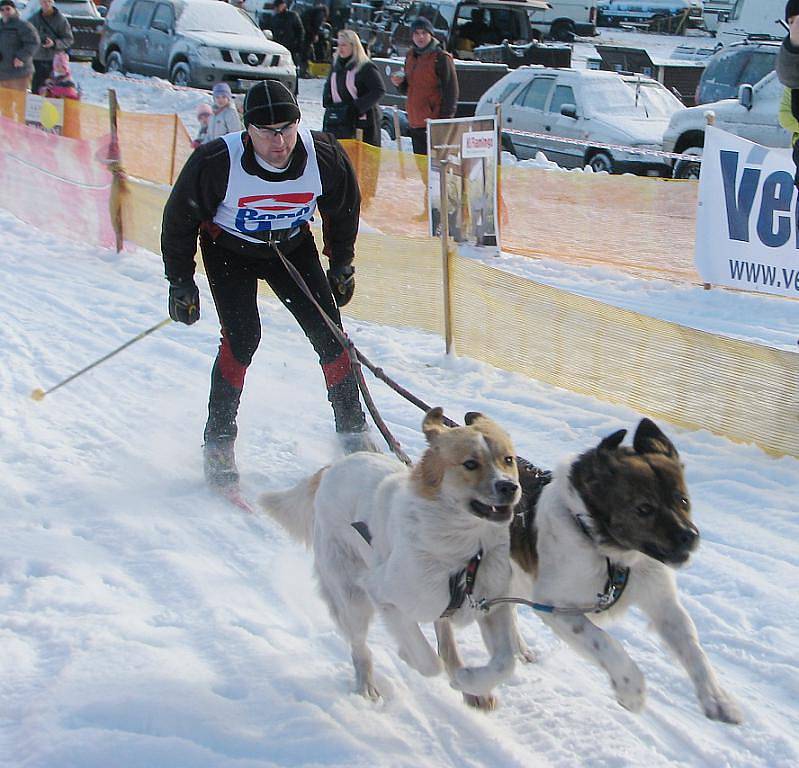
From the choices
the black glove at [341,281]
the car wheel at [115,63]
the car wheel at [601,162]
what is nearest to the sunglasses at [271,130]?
the black glove at [341,281]

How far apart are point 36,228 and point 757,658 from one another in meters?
9.39

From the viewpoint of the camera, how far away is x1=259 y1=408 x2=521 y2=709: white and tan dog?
2850 mm

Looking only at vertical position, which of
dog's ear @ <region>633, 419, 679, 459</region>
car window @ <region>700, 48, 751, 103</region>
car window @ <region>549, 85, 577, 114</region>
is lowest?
dog's ear @ <region>633, 419, 679, 459</region>

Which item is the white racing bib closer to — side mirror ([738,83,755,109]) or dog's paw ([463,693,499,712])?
dog's paw ([463,693,499,712])

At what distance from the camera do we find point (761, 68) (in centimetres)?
1370

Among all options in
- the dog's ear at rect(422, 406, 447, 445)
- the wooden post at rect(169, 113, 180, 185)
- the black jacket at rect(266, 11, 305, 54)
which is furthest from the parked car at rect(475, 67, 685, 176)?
the dog's ear at rect(422, 406, 447, 445)

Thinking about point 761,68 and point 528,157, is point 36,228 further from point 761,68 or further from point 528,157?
Answer: point 761,68

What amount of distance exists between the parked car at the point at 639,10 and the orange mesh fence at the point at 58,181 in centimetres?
2992

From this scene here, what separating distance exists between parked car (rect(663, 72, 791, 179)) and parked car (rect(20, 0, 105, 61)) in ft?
51.7

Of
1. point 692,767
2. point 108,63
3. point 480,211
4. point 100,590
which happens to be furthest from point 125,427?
point 108,63

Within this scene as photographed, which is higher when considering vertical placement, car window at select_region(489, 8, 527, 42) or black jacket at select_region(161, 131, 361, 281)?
car window at select_region(489, 8, 527, 42)

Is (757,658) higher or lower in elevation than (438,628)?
lower

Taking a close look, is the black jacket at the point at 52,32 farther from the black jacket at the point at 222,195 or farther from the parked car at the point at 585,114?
the black jacket at the point at 222,195

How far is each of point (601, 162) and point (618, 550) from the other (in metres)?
11.1
